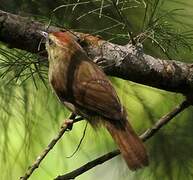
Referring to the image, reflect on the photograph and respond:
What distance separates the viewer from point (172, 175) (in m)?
0.93

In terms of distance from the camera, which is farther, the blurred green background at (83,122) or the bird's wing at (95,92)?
the blurred green background at (83,122)

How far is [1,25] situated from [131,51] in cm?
16

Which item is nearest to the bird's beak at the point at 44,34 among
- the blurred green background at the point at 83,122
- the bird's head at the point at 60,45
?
the bird's head at the point at 60,45

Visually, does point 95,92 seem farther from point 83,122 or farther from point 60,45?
point 83,122

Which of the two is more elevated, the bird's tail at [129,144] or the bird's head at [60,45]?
the bird's head at [60,45]

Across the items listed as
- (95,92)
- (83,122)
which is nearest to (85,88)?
(95,92)

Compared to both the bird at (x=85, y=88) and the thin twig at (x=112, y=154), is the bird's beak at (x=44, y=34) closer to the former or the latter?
the bird at (x=85, y=88)

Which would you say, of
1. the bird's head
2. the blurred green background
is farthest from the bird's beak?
the blurred green background

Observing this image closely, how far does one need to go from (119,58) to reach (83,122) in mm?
224

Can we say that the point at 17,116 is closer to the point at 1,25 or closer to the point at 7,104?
the point at 7,104

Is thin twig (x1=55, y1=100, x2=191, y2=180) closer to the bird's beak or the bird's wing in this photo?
the bird's wing

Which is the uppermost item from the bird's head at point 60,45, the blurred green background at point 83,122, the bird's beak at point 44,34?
the bird's beak at point 44,34

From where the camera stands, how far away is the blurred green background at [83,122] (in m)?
0.87

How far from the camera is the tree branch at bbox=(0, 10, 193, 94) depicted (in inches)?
27.6
